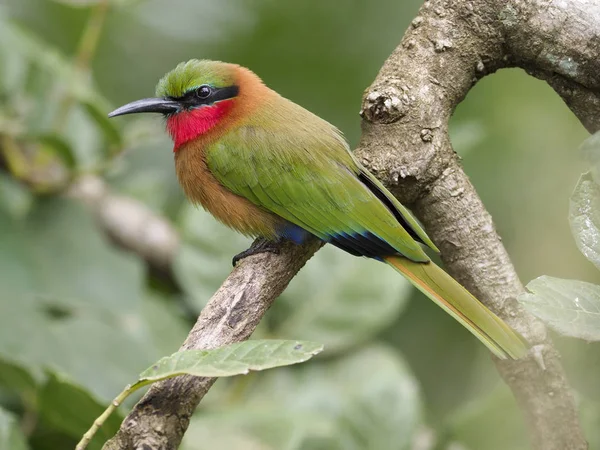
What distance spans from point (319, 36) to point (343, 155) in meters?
3.06

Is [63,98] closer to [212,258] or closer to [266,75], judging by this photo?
[212,258]

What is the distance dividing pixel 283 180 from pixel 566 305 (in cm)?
128

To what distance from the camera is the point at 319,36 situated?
5469 mm

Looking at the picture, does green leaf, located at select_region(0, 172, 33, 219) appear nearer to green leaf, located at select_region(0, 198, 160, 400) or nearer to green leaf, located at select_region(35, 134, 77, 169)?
green leaf, located at select_region(0, 198, 160, 400)

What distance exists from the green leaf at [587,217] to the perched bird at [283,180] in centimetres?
54

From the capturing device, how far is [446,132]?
2.36 m

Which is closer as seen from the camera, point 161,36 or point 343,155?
point 343,155

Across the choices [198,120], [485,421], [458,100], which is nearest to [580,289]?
[458,100]

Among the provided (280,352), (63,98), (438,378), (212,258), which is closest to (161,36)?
(63,98)

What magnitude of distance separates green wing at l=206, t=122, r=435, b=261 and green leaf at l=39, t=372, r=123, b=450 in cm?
81

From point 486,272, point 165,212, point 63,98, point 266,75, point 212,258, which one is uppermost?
point 266,75

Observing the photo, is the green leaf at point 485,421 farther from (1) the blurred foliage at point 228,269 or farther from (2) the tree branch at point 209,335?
(2) the tree branch at point 209,335

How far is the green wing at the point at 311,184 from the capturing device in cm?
247

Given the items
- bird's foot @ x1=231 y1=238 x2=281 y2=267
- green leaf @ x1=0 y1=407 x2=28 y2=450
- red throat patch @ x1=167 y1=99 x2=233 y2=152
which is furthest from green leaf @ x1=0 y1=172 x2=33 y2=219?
bird's foot @ x1=231 y1=238 x2=281 y2=267
